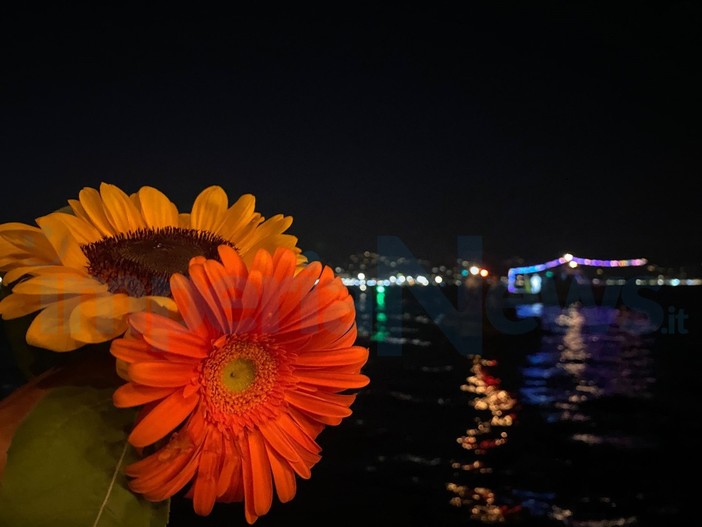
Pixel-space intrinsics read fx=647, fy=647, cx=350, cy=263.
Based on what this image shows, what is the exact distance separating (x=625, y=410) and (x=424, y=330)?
62326 mm

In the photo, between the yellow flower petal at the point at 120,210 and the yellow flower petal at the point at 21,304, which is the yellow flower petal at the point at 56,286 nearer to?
the yellow flower petal at the point at 21,304

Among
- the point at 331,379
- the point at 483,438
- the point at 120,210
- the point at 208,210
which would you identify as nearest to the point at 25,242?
the point at 120,210

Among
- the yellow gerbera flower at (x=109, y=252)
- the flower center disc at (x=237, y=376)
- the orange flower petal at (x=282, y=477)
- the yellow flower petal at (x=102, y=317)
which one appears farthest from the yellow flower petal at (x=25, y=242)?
the orange flower petal at (x=282, y=477)

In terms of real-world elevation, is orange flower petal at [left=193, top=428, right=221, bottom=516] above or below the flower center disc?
below

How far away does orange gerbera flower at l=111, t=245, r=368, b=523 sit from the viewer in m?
0.63

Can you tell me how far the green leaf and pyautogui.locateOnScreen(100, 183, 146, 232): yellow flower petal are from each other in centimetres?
29

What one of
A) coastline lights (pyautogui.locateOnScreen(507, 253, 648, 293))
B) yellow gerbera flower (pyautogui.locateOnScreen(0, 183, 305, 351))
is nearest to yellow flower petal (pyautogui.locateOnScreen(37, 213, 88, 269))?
yellow gerbera flower (pyautogui.locateOnScreen(0, 183, 305, 351))

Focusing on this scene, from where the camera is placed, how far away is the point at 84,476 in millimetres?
671

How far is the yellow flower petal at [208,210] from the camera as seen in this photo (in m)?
0.98

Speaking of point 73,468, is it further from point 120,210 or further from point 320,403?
point 120,210

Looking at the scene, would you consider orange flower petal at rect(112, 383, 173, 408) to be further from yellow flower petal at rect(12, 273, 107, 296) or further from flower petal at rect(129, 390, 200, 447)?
yellow flower petal at rect(12, 273, 107, 296)

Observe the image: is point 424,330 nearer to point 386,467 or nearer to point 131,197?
point 386,467

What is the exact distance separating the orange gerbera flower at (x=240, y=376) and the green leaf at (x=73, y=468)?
36 millimetres

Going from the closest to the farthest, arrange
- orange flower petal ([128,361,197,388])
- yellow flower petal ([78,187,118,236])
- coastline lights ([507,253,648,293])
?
orange flower petal ([128,361,197,388]) < yellow flower petal ([78,187,118,236]) < coastline lights ([507,253,648,293])
